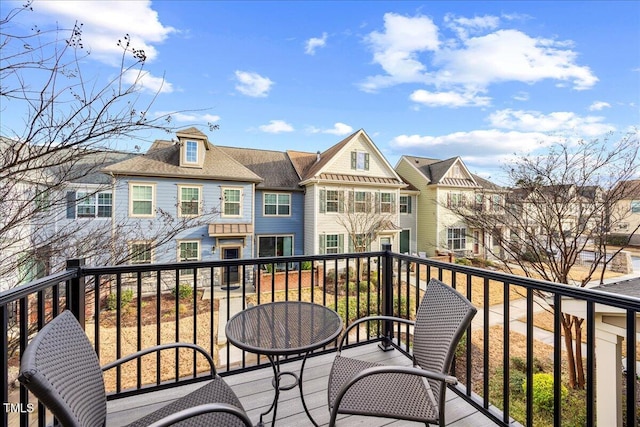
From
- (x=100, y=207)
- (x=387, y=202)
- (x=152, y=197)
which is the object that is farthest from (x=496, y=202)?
(x=100, y=207)

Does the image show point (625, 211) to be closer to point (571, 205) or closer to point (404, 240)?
point (571, 205)

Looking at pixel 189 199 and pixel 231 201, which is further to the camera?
pixel 231 201

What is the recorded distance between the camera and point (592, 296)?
1.30m

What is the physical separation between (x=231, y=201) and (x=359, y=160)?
627 cm

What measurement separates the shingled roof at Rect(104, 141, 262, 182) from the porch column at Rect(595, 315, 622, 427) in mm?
10471

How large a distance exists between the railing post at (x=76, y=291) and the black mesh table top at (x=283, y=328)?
1102 millimetres

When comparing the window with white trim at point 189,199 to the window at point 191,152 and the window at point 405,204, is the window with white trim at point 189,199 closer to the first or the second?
the window at point 191,152

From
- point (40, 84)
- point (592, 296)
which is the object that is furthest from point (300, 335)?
point (40, 84)

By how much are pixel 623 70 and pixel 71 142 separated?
31.9 feet

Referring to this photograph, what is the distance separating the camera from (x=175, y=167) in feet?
34.1

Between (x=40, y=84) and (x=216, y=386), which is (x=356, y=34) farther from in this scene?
(x=216, y=386)

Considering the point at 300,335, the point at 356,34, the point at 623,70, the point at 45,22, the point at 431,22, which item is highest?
the point at 356,34

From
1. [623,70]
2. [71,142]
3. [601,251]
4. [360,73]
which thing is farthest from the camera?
[360,73]

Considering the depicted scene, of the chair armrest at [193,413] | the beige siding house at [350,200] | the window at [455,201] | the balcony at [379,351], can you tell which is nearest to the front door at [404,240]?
the beige siding house at [350,200]
